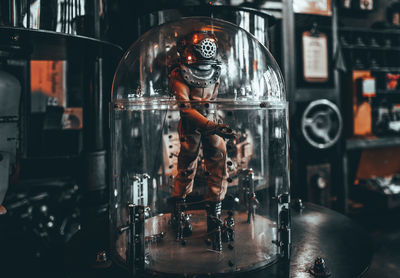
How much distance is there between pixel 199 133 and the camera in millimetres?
894

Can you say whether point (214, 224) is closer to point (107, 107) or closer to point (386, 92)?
point (107, 107)

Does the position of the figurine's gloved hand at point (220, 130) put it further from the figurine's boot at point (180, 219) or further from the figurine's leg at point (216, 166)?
the figurine's boot at point (180, 219)

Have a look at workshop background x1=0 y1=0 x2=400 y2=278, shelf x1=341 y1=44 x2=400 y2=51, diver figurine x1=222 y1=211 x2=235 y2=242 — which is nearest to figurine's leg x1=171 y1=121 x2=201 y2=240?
diver figurine x1=222 y1=211 x2=235 y2=242

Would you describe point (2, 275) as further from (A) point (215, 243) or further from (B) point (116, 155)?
(A) point (215, 243)

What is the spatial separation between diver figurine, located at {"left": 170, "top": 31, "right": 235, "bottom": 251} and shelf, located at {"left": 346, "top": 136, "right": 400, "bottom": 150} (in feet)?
5.67

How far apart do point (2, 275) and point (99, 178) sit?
0.51m

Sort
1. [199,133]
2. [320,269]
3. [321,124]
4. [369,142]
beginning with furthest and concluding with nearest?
[369,142] < [321,124] < [199,133] < [320,269]

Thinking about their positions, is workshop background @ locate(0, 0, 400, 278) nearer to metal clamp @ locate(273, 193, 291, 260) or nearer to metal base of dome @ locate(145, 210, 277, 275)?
metal base of dome @ locate(145, 210, 277, 275)

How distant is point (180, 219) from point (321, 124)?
1.63 metres

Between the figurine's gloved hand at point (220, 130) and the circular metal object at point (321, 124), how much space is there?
1.48m

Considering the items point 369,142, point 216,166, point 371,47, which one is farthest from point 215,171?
point 371,47

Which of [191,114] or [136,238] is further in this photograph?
[191,114]

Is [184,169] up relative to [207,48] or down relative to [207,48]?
→ down

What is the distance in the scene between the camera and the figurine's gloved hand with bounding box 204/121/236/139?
2.58ft
